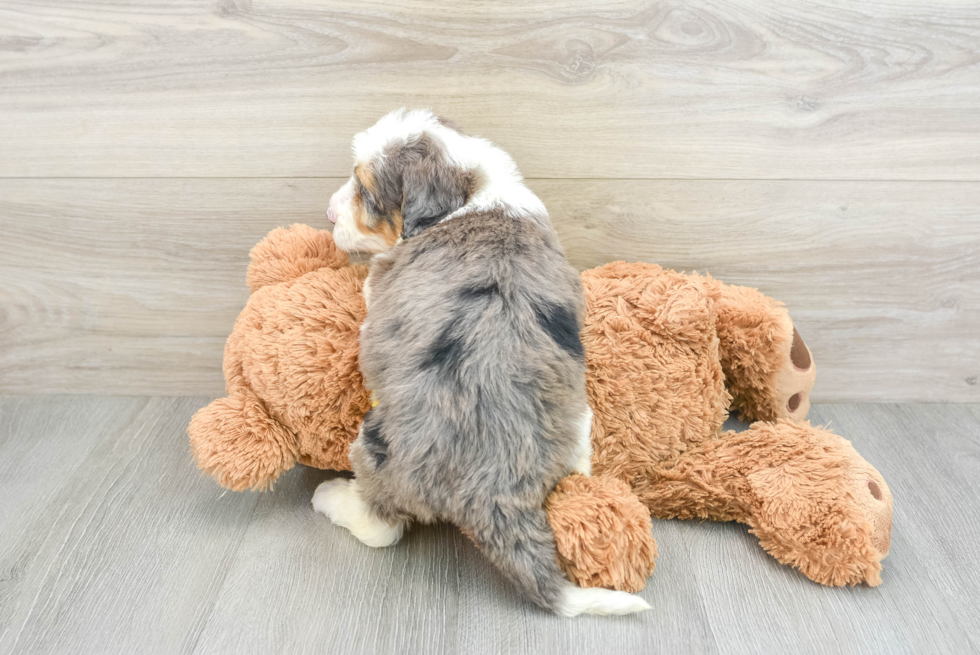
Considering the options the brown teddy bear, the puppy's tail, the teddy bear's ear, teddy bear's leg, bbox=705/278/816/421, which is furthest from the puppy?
teddy bear's leg, bbox=705/278/816/421

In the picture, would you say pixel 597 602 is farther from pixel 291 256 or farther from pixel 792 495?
pixel 291 256

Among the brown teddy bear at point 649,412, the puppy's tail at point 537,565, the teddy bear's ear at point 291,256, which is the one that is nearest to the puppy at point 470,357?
the puppy's tail at point 537,565

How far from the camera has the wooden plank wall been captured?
133cm

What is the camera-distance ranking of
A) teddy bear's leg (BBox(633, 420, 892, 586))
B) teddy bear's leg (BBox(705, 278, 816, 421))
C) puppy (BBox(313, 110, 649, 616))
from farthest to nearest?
teddy bear's leg (BBox(705, 278, 816, 421))
teddy bear's leg (BBox(633, 420, 892, 586))
puppy (BBox(313, 110, 649, 616))

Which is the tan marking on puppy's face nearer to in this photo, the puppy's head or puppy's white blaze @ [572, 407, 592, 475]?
the puppy's head

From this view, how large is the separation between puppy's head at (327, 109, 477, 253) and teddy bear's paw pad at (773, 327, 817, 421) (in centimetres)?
71

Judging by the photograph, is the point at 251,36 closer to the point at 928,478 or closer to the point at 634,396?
the point at 634,396

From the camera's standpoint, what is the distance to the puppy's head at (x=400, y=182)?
1.09m

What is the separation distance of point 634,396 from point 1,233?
1403 mm

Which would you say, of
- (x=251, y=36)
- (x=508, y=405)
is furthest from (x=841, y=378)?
(x=251, y=36)

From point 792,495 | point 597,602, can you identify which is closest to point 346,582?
point 597,602

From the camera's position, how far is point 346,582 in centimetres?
115

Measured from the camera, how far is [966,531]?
50.4 inches

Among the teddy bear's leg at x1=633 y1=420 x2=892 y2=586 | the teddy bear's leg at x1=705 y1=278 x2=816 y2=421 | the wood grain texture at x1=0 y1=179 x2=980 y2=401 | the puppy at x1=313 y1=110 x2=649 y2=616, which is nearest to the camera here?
the puppy at x1=313 y1=110 x2=649 y2=616
